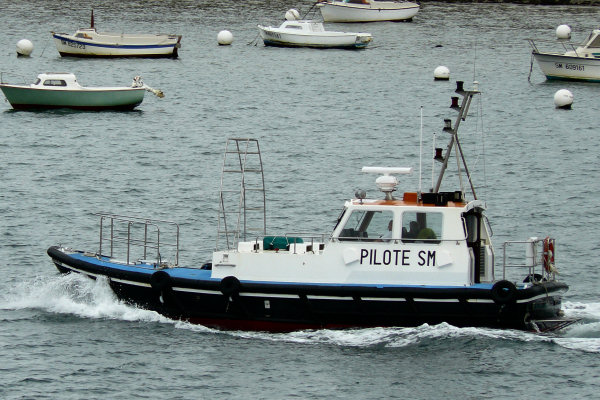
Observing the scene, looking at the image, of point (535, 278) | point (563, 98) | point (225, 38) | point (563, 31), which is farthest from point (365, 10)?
point (535, 278)

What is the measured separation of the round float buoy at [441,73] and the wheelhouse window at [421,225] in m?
48.5

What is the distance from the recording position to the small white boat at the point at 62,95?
5888 centimetres

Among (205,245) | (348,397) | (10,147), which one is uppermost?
(10,147)

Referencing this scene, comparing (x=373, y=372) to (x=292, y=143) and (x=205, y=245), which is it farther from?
(x=292, y=143)

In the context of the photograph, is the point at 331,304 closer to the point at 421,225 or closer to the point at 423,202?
the point at 421,225

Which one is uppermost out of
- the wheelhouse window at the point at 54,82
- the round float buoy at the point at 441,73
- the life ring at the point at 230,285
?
the round float buoy at the point at 441,73

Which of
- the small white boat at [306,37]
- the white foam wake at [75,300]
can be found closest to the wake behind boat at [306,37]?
the small white boat at [306,37]

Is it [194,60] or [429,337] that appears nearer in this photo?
[429,337]

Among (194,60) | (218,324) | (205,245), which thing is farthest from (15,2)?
(218,324)

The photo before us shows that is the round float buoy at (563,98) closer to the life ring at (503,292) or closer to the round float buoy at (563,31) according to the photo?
the round float buoy at (563,31)

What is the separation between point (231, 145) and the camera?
53500mm

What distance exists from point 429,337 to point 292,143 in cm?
2821

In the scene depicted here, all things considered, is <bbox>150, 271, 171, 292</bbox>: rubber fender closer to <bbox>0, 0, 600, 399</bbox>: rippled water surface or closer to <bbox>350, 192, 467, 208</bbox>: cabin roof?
<bbox>0, 0, 600, 399</bbox>: rippled water surface

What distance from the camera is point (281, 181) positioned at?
4328 cm
